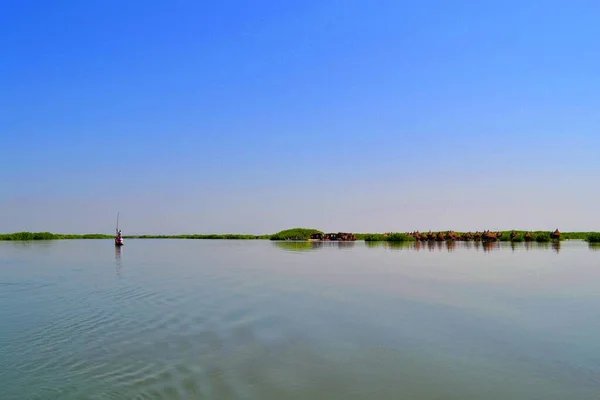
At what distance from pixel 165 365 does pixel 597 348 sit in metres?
8.32

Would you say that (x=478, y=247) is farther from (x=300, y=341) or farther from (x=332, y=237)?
(x=300, y=341)

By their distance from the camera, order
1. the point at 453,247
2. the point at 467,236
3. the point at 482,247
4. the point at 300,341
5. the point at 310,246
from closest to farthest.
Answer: the point at 300,341 < the point at 482,247 < the point at 453,247 < the point at 310,246 < the point at 467,236

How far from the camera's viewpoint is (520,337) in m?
9.31

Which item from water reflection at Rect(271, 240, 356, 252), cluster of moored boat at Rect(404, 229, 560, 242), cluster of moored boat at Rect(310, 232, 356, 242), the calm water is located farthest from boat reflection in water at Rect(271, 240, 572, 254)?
the calm water

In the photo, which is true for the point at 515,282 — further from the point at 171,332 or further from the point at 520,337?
the point at 171,332

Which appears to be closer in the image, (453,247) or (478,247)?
(478,247)

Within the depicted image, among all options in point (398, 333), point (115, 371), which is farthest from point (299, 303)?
point (115, 371)

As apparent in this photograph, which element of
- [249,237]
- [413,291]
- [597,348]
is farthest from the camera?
[249,237]

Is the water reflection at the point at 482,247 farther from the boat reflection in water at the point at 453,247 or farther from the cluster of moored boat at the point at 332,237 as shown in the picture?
the cluster of moored boat at the point at 332,237

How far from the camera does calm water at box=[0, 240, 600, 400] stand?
20.6ft

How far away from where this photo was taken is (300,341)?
896cm

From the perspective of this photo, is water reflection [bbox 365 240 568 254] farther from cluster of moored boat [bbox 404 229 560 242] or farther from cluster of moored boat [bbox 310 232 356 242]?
cluster of moored boat [bbox 310 232 356 242]

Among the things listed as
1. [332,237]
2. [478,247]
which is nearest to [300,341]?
[478,247]

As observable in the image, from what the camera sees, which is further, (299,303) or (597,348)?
(299,303)
